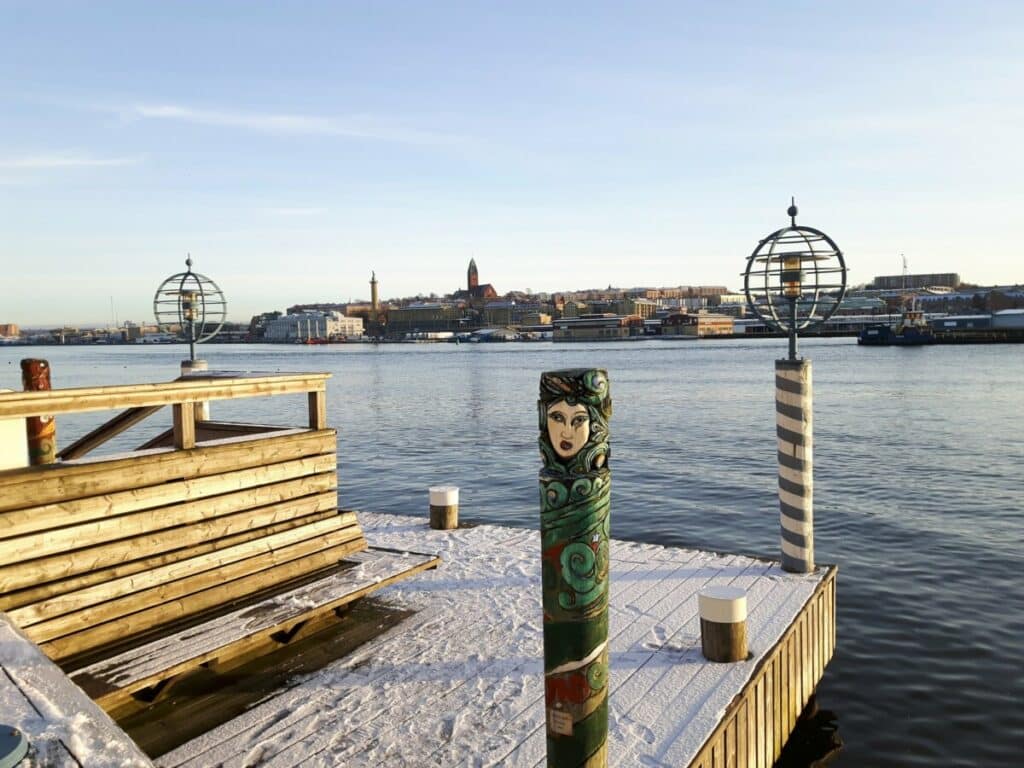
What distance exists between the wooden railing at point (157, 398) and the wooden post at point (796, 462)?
5.05 metres

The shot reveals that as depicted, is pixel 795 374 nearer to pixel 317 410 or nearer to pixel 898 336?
pixel 317 410

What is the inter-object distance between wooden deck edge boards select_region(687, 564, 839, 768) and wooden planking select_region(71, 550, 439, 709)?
323 centimetres

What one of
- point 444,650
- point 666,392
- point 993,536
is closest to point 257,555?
point 444,650

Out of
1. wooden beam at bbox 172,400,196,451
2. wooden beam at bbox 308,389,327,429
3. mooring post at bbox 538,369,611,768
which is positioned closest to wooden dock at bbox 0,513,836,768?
mooring post at bbox 538,369,611,768

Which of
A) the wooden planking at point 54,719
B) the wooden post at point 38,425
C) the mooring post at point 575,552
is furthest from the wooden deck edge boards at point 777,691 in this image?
the wooden post at point 38,425

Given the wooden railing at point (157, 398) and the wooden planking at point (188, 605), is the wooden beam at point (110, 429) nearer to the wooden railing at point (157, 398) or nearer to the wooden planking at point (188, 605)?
the wooden railing at point (157, 398)

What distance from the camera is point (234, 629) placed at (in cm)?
607

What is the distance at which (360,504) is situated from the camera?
20188mm

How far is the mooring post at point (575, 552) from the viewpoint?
136 inches

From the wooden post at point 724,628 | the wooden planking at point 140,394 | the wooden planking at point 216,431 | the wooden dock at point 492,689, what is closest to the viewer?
the wooden dock at point 492,689

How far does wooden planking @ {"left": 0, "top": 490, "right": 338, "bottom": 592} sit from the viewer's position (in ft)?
17.2

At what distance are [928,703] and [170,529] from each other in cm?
815

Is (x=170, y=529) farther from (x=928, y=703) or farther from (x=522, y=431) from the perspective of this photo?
(x=522, y=431)

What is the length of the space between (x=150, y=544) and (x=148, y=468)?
1.89ft
